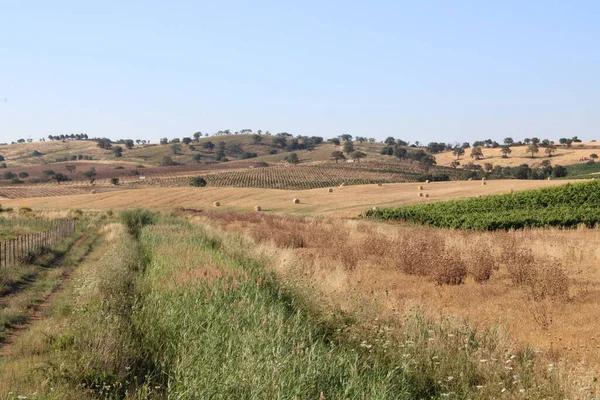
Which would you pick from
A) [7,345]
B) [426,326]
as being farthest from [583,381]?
[7,345]

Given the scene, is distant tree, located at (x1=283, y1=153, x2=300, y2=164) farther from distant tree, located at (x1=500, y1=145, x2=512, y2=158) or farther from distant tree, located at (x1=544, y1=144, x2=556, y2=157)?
distant tree, located at (x1=544, y1=144, x2=556, y2=157)

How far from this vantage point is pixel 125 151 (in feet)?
646

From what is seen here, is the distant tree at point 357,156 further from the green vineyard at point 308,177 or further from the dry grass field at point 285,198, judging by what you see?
the dry grass field at point 285,198

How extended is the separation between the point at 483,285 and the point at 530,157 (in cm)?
13530

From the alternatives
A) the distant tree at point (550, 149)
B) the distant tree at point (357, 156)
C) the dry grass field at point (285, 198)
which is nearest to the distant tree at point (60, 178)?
the dry grass field at point (285, 198)

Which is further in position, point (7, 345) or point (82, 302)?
point (82, 302)

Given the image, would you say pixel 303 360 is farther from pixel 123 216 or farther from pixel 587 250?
pixel 123 216

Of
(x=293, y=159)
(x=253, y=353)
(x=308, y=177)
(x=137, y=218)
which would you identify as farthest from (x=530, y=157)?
(x=253, y=353)

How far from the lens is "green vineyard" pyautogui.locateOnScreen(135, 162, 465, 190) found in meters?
97.7

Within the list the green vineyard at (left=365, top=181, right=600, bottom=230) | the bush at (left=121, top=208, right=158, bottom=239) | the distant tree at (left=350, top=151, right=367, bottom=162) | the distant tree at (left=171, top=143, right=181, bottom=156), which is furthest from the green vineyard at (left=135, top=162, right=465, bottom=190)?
the distant tree at (left=171, top=143, right=181, bottom=156)

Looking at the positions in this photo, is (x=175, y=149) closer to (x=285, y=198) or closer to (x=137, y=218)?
(x=285, y=198)

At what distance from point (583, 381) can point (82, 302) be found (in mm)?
9429

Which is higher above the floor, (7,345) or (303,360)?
(303,360)

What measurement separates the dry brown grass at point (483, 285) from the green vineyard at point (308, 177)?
72.0 meters
